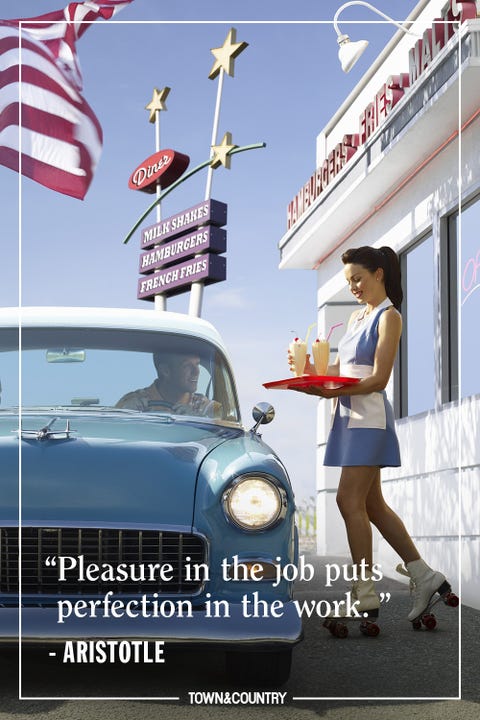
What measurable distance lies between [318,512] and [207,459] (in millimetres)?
7683

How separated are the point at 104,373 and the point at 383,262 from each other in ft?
4.58

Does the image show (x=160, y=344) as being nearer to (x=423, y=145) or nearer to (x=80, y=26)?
(x=80, y=26)

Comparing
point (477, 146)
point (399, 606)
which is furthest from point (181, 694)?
point (477, 146)

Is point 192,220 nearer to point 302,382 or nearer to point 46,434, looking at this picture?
point 302,382

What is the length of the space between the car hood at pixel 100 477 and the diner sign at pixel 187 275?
19.3 feet

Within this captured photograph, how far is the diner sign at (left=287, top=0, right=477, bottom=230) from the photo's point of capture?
643 cm

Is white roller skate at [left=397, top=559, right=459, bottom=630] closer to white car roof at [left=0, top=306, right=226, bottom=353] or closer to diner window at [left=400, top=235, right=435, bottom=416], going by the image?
white car roof at [left=0, top=306, right=226, bottom=353]

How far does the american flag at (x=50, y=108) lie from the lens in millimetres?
6219

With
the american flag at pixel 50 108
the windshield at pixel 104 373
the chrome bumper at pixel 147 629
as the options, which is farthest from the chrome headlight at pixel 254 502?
the american flag at pixel 50 108

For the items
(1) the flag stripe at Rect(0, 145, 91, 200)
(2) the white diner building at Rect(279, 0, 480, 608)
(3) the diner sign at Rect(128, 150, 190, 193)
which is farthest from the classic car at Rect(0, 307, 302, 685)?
(3) the diner sign at Rect(128, 150, 190, 193)

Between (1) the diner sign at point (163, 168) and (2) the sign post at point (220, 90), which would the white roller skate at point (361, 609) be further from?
(1) the diner sign at point (163, 168)

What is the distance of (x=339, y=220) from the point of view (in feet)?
30.3

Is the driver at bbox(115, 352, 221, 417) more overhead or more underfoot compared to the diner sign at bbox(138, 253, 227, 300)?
more underfoot

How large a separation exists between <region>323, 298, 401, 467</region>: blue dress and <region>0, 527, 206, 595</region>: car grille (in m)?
1.40
